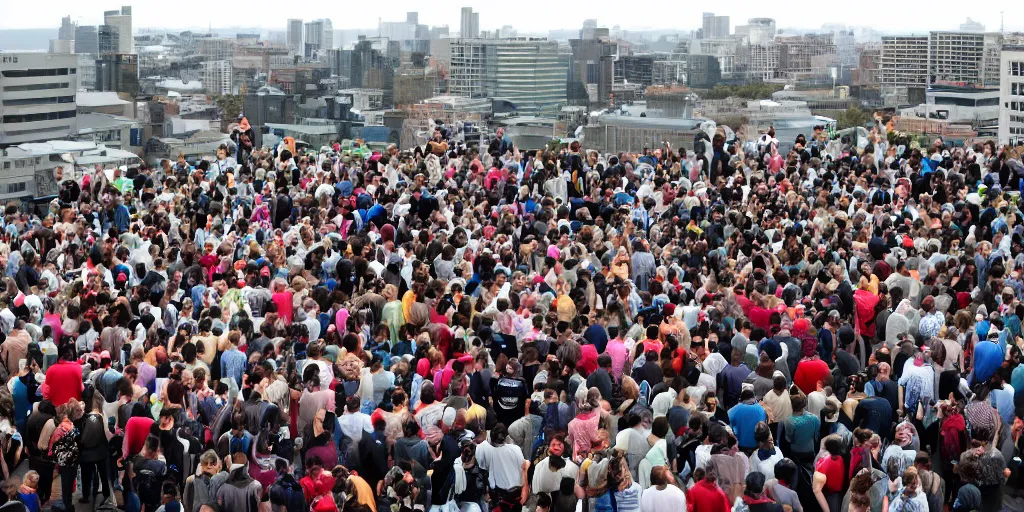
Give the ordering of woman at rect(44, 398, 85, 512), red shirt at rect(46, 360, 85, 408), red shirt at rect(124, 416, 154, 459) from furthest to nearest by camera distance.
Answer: red shirt at rect(46, 360, 85, 408) < woman at rect(44, 398, 85, 512) < red shirt at rect(124, 416, 154, 459)

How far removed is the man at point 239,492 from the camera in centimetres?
883

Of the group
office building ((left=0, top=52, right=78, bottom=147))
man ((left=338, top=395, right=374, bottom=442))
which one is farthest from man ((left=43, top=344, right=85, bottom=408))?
office building ((left=0, top=52, right=78, bottom=147))

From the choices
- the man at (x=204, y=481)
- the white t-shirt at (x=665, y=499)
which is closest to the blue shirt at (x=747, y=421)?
the white t-shirt at (x=665, y=499)

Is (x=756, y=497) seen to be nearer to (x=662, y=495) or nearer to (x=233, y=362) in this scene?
(x=662, y=495)

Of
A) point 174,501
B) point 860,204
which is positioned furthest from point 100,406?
point 860,204

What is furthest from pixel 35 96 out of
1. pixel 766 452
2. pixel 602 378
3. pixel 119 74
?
pixel 766 452

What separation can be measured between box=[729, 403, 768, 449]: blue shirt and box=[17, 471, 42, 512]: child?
4.86 m

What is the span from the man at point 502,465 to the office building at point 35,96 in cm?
12742

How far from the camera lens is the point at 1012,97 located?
439 feet

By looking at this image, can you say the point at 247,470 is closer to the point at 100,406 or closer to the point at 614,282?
the point at 100,406

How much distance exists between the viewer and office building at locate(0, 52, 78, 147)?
421 feet

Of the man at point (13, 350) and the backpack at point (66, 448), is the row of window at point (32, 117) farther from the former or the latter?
the backpack at point (66, 448)

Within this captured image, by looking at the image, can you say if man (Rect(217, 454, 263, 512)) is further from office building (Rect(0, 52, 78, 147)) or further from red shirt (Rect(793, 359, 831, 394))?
office building (Rect(0, 52, 78, 147))

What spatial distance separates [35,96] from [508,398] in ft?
426
